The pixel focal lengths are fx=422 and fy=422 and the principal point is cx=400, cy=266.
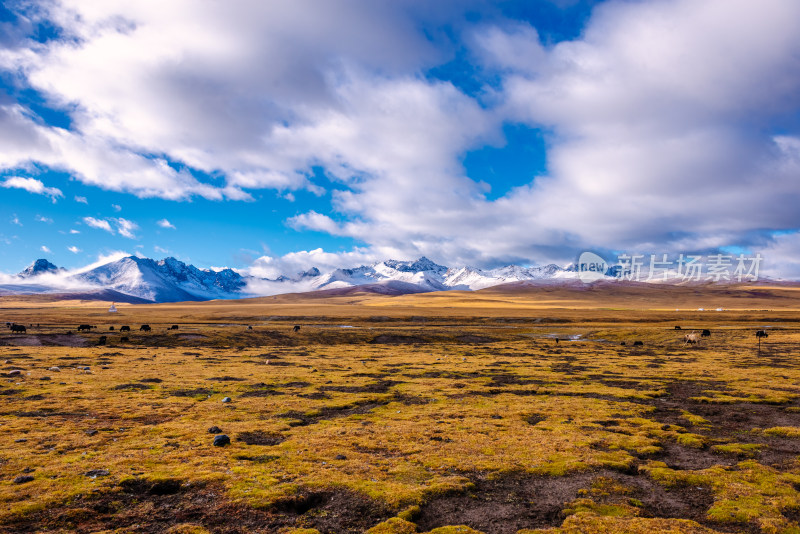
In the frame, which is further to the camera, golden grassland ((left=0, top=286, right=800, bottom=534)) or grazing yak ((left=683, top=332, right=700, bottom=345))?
grazing yak ((left=683, top=332, right=700, bottom=345))

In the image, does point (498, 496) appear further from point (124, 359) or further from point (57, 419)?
point (124, 359)

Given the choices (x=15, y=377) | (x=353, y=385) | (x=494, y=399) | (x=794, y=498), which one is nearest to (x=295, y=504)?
(x=794, y=498)

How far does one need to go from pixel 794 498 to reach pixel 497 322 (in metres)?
124

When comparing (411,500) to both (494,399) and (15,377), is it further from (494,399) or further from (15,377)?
(15,377)

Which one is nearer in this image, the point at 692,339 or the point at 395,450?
Result: the point at 395,450

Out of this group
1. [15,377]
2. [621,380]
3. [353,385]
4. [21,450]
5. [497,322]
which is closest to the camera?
[21,450]

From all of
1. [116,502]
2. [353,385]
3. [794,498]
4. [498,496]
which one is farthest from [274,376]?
[794,498]

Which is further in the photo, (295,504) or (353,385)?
(353,385)

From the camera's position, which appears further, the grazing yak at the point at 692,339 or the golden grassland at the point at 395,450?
the grazing yak at the point at 692,339

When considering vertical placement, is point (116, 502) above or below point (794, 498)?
below

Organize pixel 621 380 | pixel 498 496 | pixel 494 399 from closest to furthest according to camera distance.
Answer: pixel 498 496 → pixel 494 399 → pixel 621 380

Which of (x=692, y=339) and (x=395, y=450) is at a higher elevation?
(x=692, y=339)

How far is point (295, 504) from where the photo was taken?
41.2 ft

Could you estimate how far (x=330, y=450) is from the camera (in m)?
17.4
